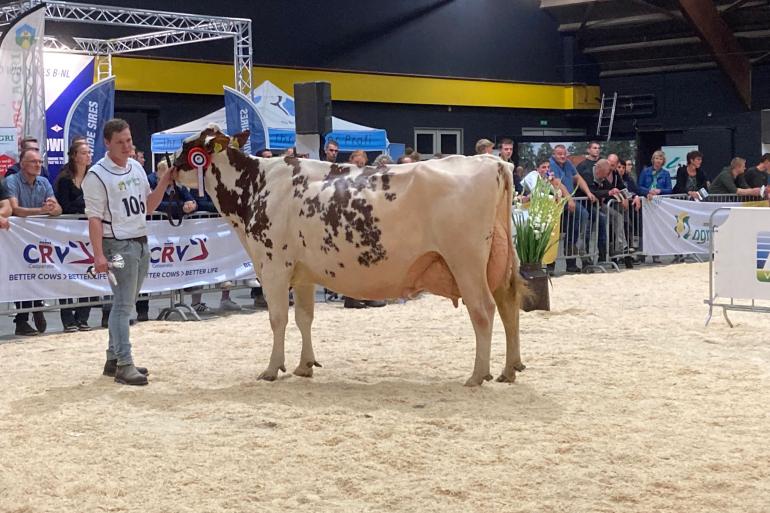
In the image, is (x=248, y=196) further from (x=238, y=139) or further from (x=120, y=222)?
(x=120, y=222)

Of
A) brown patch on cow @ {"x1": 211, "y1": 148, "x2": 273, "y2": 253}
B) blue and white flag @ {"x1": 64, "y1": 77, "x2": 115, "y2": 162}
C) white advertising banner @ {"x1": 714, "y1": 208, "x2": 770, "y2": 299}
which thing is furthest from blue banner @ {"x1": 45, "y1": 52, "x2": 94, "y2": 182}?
white advertising banner @ {"x1": 714, "y1": 208, "x2": 770, "y2": 299}

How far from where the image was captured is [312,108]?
1307 centimetres

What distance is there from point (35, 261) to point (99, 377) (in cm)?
288

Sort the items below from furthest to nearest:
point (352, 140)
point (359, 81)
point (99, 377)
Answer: point (359, 81)
point (352, 140)
point (99, 377)

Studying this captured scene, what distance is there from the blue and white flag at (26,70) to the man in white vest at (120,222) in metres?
5.84

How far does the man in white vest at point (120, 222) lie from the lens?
779cm

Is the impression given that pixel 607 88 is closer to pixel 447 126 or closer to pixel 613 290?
pixel 447 126

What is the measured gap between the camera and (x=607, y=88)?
1216 inches

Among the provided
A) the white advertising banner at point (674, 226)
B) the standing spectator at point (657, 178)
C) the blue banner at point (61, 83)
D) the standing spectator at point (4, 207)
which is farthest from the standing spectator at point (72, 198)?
the standing spectator at point (657, 178)

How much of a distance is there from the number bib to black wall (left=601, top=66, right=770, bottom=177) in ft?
72.6

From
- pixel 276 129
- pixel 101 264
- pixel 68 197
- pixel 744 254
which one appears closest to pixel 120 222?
pixel 101 264

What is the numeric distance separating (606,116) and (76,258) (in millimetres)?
21900

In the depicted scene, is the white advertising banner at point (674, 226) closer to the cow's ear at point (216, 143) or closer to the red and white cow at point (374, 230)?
the red and white cow at point (374, 230)

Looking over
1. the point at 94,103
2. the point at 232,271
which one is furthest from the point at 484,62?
the point at 232,271
